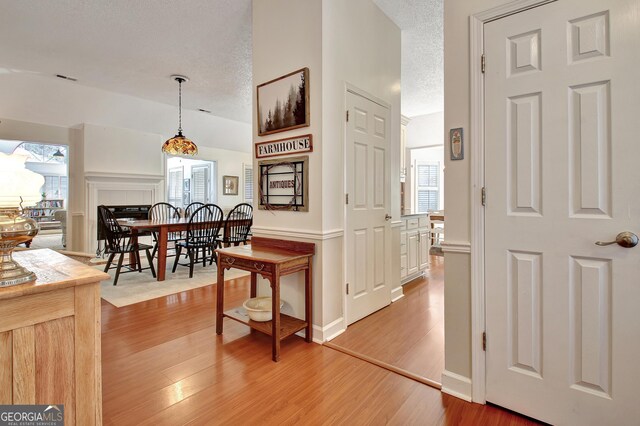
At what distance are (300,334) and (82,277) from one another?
5.70 feet

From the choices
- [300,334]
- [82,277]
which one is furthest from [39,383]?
[300,334]

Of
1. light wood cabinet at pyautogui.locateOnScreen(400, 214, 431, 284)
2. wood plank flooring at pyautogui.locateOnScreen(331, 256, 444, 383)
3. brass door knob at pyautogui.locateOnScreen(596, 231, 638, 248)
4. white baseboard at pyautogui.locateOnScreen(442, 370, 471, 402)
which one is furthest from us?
light wood cabinet at pyautogui.locateOnScreen(400, 214, 431, 284)

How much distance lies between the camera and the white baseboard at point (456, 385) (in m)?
1.75

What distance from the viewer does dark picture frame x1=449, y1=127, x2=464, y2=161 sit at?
5.82 feet

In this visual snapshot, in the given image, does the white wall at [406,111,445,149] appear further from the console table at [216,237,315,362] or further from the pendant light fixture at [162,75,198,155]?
the console table at [216,237,315,362]

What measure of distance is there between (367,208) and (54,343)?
2373 mm

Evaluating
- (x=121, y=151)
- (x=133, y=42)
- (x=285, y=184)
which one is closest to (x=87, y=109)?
(x=121, y=151)

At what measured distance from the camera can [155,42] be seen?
375cm

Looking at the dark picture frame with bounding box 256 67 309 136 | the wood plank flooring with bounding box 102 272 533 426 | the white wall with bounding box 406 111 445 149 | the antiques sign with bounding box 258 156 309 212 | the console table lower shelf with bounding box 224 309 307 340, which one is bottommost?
the wood plank flooring with bounding box 102 272 533 426

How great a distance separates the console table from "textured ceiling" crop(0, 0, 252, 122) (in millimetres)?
2442

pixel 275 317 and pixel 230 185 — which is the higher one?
pixel 230 185

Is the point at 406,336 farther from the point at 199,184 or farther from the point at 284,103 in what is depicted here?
the point at 199,184

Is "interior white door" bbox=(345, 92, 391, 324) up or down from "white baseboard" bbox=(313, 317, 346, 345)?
up

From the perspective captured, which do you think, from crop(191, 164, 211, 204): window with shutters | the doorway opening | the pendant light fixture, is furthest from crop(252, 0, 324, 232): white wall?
the doorway opening
